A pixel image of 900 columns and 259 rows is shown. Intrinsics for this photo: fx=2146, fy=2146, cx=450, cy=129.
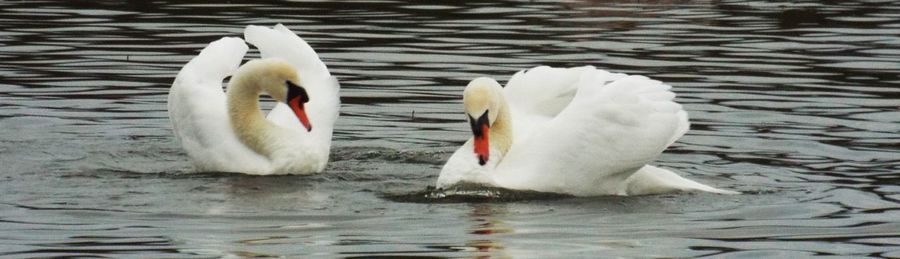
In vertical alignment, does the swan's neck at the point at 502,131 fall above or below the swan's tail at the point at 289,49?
below

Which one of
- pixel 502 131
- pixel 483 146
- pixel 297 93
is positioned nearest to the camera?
pixel 483 146

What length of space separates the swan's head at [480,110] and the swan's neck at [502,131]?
0.26 meters

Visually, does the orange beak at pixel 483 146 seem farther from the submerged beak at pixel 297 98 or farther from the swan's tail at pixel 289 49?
the swan's tail at pixel 289 49

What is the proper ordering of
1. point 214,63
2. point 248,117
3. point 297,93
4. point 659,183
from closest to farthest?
1. point 659,183
2. point 297,93
3. point 248,117
4. point 214,63

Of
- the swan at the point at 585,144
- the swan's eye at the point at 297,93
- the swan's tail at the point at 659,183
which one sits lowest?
the swan's tail at the point at 659,183

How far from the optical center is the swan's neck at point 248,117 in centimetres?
1303

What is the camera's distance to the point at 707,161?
1355cm

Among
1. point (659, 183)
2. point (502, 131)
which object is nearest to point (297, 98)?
point (502, 131)

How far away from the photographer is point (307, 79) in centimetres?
1375

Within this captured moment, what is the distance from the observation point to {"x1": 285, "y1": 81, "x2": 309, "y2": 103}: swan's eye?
42.6 ft

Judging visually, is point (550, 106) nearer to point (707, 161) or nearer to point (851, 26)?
point (707, 161)

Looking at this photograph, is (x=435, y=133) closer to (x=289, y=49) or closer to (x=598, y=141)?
(x=289, y=49)

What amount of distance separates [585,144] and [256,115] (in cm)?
233

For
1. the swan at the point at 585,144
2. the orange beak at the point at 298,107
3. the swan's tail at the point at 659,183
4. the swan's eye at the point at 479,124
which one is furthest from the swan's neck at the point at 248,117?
the swan's tail at the point at 659,183
